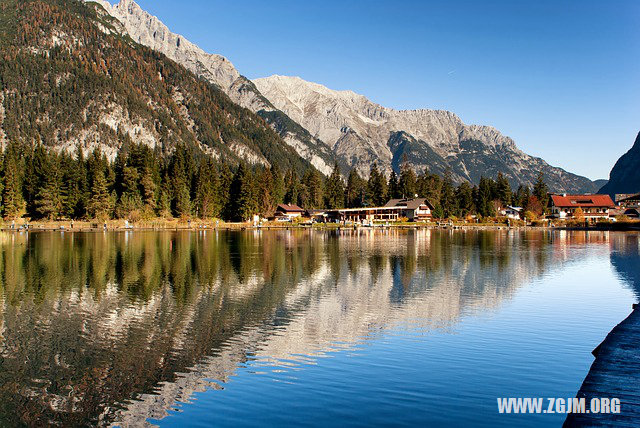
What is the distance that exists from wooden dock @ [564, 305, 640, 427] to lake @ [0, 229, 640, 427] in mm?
921

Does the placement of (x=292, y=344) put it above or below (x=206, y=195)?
below

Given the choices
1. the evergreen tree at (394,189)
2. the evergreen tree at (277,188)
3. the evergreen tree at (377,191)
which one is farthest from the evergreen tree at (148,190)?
the evergreen tree at (394,189)

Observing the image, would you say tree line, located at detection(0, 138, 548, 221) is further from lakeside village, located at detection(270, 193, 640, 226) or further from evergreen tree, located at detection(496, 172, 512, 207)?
evergreen tree, located at detection(496, 172, 512, 207)

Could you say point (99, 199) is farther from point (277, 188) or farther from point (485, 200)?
point (485, 200)

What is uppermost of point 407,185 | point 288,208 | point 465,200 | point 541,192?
point 407,185

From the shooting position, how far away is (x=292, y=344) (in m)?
21.5

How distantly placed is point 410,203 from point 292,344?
15969cm

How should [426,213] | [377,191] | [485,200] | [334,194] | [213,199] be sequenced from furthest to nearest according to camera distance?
[334,194]
[377,191]
[485,200]
[426,213]
[213,199]

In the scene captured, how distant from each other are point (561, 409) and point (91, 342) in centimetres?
1781

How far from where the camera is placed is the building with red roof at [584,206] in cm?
18950

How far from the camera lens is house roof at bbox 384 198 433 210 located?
579 feet

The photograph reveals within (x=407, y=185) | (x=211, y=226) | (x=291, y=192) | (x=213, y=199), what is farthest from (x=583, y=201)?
(x=211, y=226)

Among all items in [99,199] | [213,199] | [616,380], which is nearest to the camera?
[616,380]

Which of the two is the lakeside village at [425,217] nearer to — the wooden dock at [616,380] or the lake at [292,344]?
the lake at [292,344]
